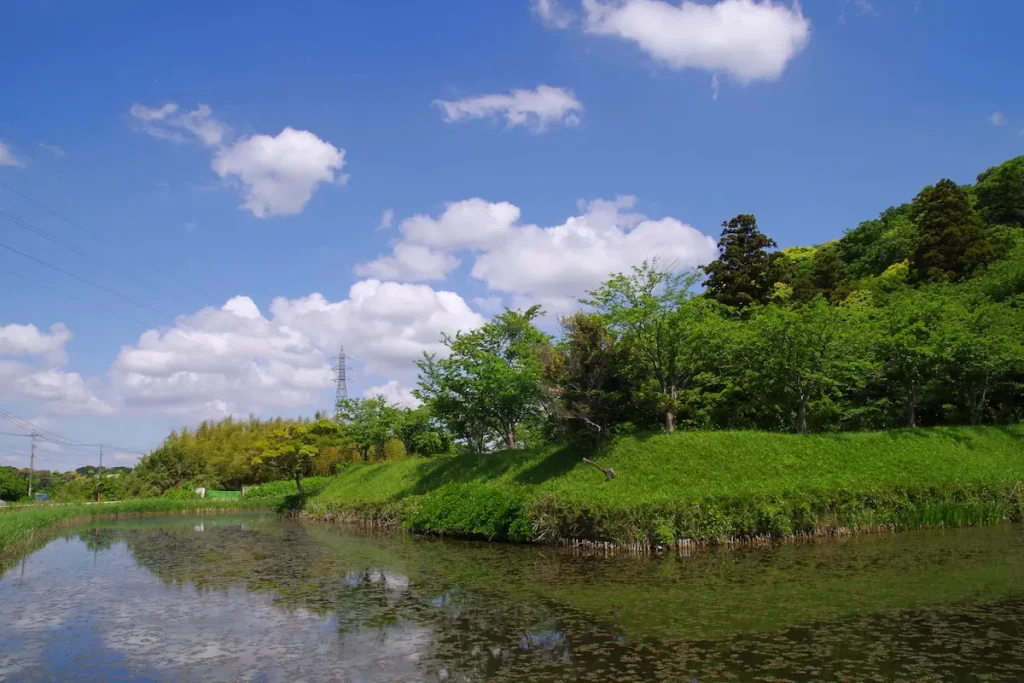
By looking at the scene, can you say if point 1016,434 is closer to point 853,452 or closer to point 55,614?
point 853,452

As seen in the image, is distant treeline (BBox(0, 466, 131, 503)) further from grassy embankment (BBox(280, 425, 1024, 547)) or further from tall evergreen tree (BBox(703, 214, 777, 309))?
tall evergreen tree (BBox(703, 214, 777, 309))

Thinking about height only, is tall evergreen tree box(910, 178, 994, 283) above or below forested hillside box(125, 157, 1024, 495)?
above

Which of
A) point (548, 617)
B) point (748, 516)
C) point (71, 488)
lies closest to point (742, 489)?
point (748, 516)

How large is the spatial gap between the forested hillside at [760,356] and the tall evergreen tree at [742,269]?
103 mm

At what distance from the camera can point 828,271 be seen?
57781mm

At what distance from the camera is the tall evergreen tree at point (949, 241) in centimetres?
4644

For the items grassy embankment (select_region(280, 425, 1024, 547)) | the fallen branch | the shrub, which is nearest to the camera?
grassy embankment (select_region(280, 425, 1024, 547))

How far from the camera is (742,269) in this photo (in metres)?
48.4

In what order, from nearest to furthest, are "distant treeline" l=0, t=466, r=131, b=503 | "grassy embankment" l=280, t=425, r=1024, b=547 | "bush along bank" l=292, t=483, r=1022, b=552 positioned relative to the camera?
"bush along bank" l=292, t=483, r=1022, b=552 → "grassy embankment" l=280, t=425, r=1024, b=547 → "distant treeline" l=0, t=466, r=131, b=503

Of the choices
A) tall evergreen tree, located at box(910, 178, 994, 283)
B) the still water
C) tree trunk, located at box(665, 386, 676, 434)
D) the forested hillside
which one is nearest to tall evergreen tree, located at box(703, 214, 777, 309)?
the forested hillside

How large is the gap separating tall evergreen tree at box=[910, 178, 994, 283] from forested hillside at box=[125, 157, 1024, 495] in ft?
0.33

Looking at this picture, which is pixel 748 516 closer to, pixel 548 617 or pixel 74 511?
pixel 548 617

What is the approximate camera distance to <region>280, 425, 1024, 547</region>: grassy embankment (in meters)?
21.4

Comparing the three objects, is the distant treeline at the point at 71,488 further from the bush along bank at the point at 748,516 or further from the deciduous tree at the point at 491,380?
the bush along bank at the point at 748,516
